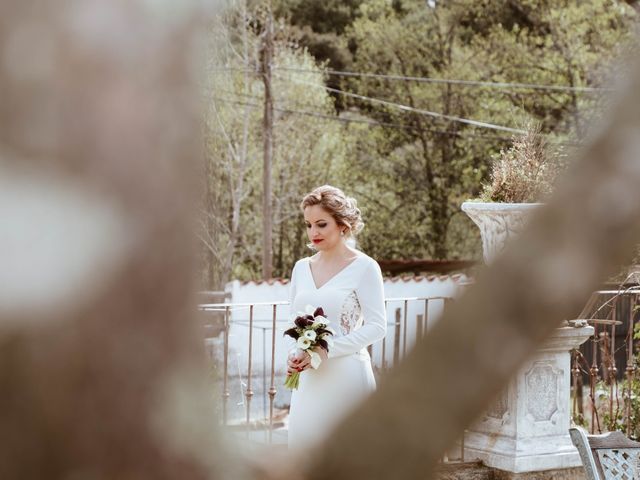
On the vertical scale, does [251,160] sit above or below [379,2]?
below

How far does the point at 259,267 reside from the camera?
23359 mm

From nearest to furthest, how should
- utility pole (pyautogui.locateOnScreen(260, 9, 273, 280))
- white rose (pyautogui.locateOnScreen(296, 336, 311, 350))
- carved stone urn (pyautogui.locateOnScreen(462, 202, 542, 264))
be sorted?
white rose (pyautogui.locateOnScreen(296, 336, 311, 350)) → carved stone urn (pyautogui.locateOnScreen(462, 202, 542, 264)) → utility pole (pyautogui.locateOnScreen(260, 9, 273, 280))

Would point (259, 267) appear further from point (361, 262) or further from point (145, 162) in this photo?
point (145, 162)

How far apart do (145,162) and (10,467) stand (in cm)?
22

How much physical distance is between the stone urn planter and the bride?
3.62 feet

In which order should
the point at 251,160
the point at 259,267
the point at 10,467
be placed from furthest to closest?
the point at 259,267 < the point at 251,160 < the point at 10,467

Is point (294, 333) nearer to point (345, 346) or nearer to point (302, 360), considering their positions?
point (302, 360)

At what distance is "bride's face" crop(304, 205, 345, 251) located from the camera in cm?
404

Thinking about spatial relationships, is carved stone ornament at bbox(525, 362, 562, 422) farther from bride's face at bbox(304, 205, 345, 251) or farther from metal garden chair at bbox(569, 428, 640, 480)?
bride's face at bbox(304, 205, 345, 251)

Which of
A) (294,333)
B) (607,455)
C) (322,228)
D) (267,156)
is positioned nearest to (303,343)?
(294,333)

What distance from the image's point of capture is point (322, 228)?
13.4ft

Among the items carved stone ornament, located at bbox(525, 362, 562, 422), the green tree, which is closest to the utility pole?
the green tree

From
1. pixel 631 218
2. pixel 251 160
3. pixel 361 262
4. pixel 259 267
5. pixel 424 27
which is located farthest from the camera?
pixel 424 27

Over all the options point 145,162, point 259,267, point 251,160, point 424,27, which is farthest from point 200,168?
point 424,27
